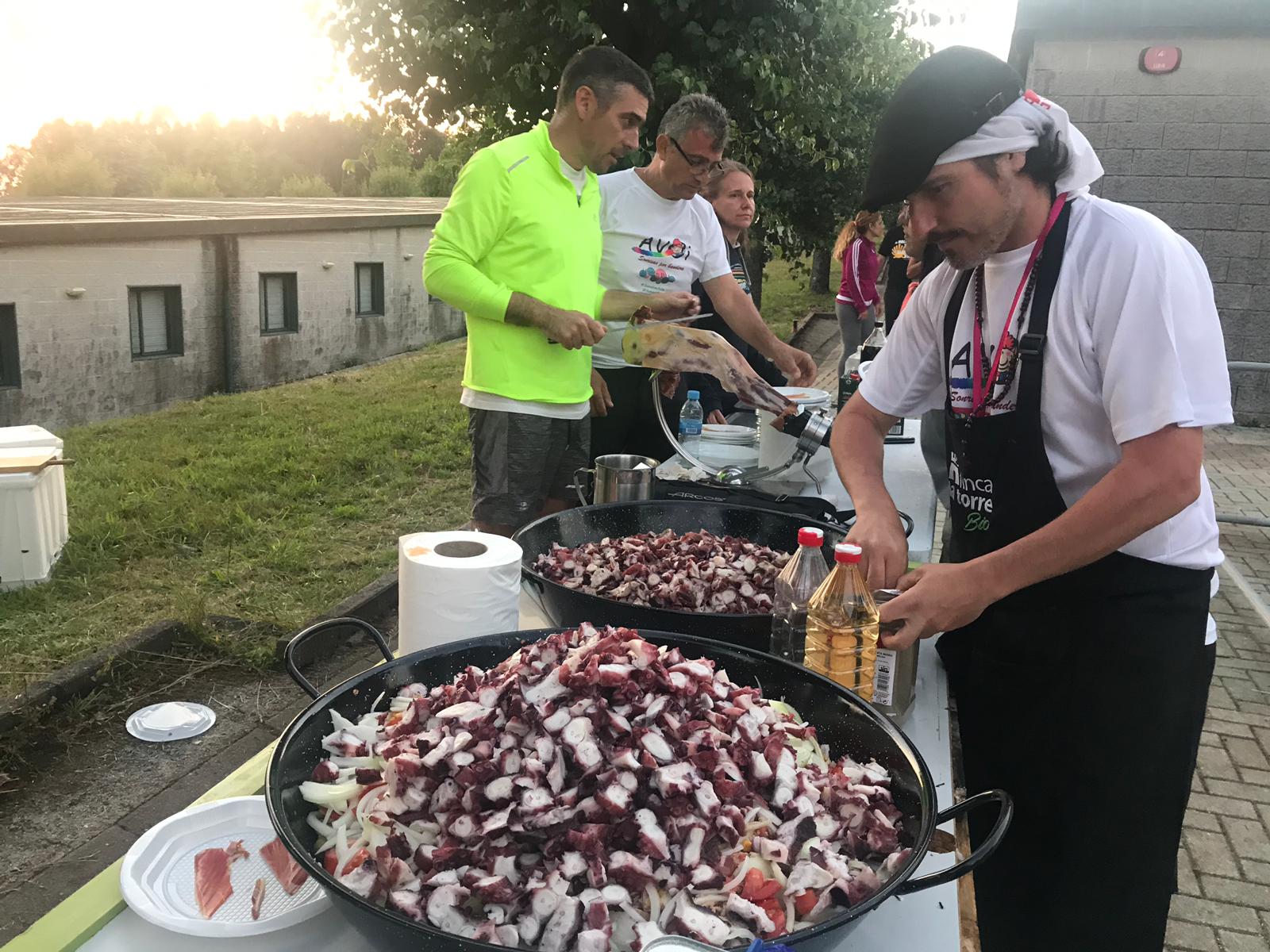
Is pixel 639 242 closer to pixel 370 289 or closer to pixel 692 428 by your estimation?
pixel 692 428

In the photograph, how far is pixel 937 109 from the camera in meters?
1.62

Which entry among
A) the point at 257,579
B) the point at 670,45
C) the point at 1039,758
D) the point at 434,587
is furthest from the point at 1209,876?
the point at 670,45

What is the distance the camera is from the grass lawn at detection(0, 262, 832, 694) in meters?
5.19

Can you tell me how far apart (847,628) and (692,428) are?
2.11 metres

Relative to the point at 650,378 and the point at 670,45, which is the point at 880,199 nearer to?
the point at 650,378

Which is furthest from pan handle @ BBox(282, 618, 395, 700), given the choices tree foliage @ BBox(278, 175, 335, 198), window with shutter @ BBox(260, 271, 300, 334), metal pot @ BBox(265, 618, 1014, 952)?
tree foliage @ BBox(278, 175, 335, 198)

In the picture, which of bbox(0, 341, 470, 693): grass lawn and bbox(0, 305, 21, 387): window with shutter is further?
bbox(0, 305, 21, 387): window with shutter

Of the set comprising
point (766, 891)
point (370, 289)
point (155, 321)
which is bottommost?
point (155, 321)

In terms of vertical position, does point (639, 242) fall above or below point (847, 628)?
above

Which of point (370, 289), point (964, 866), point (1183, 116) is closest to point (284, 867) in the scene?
point (964, 866)

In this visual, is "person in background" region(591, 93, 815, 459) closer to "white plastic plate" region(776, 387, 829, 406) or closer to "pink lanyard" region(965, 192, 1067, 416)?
"white plastic plate" region(776, 387, 829, 406)

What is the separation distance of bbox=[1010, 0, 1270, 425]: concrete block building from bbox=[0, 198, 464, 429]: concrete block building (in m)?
10.8

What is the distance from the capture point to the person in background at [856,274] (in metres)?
12.4

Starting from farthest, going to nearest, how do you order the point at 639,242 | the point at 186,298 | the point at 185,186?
the point at 185,186, the point at 186,298, the point at 639,242
